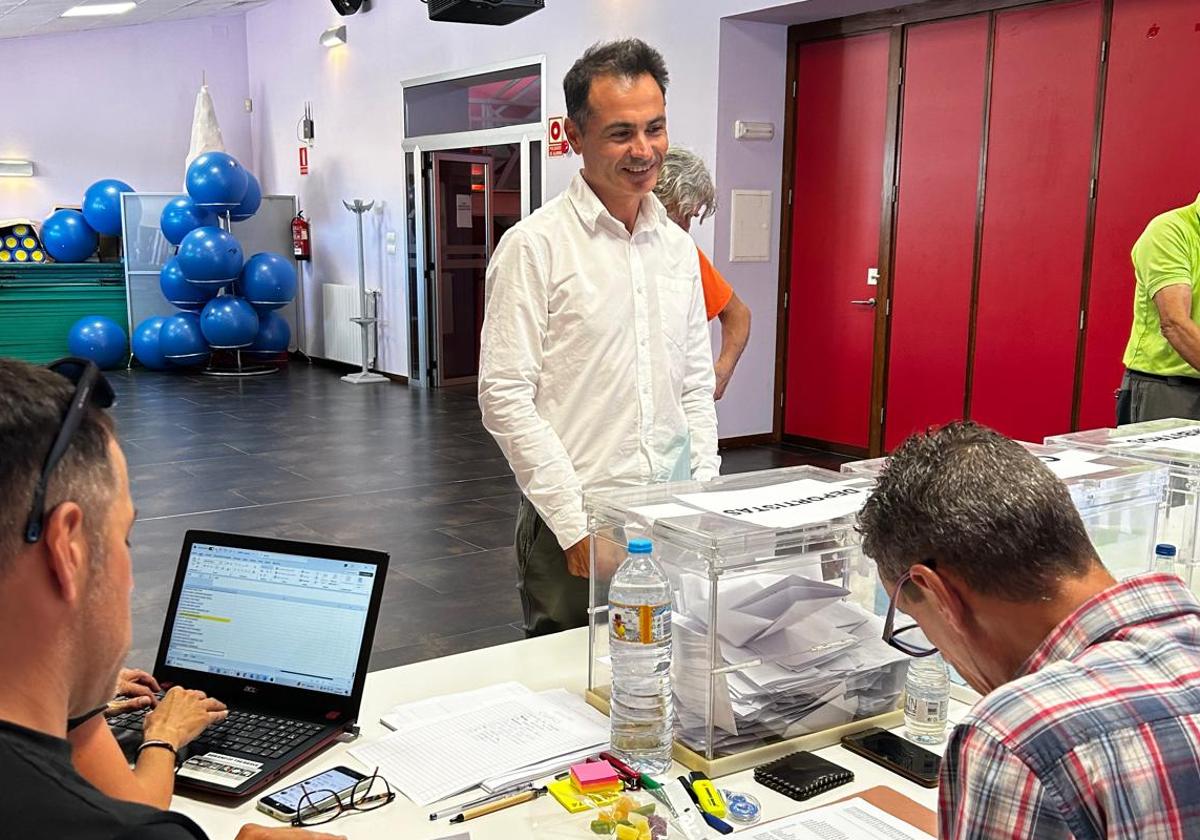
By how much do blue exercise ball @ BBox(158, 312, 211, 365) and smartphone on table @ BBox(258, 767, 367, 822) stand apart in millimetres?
10259

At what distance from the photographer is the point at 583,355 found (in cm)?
223

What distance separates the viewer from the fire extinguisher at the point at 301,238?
12008 millimetres

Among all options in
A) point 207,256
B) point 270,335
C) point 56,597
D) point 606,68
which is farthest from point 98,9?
point 56,597

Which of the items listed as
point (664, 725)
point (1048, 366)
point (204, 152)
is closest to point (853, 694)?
point (664, 725)

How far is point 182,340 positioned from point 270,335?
87cm

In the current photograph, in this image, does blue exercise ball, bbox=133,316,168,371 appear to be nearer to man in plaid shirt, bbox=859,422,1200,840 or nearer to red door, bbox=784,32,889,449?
red door, bbox=784,32,889,449

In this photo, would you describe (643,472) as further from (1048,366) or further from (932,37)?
(932,37)

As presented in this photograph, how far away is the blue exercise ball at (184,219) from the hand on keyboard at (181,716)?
10152mm

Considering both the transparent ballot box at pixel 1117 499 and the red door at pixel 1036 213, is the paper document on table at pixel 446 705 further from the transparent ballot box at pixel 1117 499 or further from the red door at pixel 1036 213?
the red door at pixel 1036 213

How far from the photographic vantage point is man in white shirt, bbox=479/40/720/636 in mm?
2145

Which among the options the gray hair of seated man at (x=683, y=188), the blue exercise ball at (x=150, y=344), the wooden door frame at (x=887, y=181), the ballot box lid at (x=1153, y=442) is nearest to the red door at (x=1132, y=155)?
the wooden door frame at (x=887, y=181)

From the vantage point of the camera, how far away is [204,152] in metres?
11.2

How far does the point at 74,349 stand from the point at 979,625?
11706 millimetres

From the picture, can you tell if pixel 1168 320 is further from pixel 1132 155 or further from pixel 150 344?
pixel 150 344
